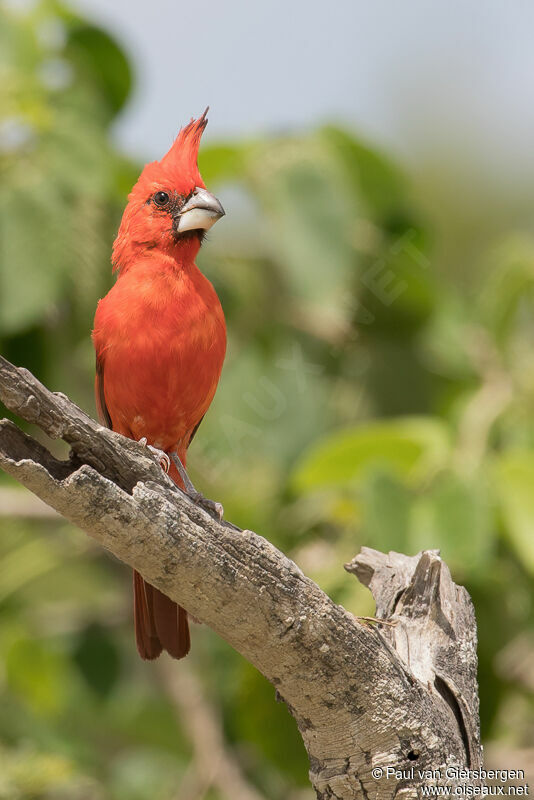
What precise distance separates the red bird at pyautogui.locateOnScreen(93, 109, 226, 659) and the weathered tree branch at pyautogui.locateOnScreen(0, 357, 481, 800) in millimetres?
765

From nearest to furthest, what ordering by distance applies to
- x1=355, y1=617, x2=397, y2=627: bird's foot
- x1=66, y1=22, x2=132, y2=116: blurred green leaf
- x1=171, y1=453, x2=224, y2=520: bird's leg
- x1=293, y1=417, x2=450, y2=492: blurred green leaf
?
x1=355, y1=617, x2=397, y2=627: bird's foot, x1=171, y1=453, x2=224, y2=520: bird's leg, x1=293, y1=417, x2=450, y2=492: blurred green leaf, x1=66, y1=22, x2=132, y2=116: blurred green leaf

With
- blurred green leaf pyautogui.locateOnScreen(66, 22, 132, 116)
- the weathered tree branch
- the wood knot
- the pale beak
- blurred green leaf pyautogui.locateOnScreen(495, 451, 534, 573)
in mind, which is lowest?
the weathered tree branch

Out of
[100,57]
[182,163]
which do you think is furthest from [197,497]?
[100,57]

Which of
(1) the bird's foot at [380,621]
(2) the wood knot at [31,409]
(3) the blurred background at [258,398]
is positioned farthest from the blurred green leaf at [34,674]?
(2) the wood knot at [31,409]

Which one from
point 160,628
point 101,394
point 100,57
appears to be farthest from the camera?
point 100,57

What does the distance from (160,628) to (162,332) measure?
914mm

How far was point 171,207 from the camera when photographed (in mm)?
3629

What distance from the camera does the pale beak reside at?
352cm

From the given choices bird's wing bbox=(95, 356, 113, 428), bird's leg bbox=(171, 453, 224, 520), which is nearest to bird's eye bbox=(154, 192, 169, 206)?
bird's wing bbox=(95, 356, 113, 428)

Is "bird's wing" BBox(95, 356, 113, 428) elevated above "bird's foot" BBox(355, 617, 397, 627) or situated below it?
above

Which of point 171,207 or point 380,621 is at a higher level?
point 171,207

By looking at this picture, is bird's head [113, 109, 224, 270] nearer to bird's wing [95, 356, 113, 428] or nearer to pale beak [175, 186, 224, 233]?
pale beak [175, 186, 224, 233]

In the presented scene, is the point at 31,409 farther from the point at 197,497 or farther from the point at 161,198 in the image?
the point at 161,198

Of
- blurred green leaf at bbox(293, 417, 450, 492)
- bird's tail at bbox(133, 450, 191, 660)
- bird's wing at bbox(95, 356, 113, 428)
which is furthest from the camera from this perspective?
blurred green leaf at bbox(293, 417, 450, 492)
